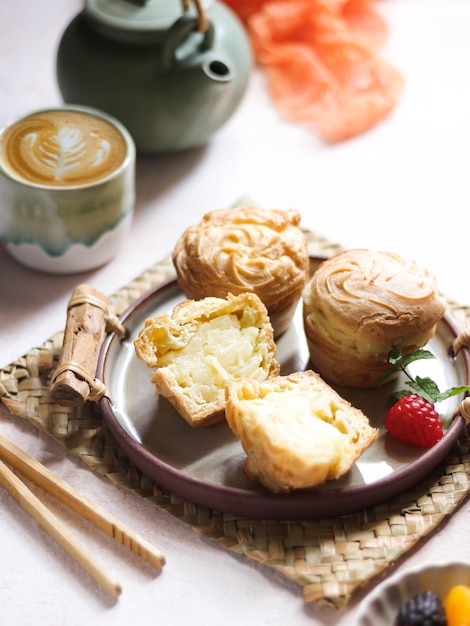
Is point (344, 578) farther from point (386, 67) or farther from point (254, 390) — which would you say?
point (386, 67)

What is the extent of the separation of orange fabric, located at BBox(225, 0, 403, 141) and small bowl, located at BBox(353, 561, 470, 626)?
2.45 meters

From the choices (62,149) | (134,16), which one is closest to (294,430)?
(62,149)

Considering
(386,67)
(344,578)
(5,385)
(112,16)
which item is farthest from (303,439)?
(386,67)

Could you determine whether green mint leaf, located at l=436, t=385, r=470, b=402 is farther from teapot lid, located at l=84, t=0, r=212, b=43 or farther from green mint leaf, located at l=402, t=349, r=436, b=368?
teapot lid, located at l=84, t=0, r=212, b=43

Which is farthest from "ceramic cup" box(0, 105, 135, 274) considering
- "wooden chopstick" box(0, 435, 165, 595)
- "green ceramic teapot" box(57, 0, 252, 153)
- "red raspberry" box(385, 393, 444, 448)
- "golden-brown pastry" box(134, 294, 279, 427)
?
"red raspberry" box(385, 393, 444, 448)

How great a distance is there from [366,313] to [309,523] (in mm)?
616

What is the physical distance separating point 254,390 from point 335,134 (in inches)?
79.5

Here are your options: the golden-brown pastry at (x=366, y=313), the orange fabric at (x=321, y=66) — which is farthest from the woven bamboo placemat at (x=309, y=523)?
the orange fabric at (x=321, y=66)

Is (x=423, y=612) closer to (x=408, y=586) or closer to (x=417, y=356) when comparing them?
(x=408, y=586)

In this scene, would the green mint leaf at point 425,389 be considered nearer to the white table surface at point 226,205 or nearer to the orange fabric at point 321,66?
the white table surface at point 226,205

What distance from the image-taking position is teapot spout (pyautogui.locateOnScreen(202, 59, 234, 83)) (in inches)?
127

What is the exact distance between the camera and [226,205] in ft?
11.7

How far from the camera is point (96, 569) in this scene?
2068 millimetres

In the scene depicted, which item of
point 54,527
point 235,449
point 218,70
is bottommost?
point 54,527
